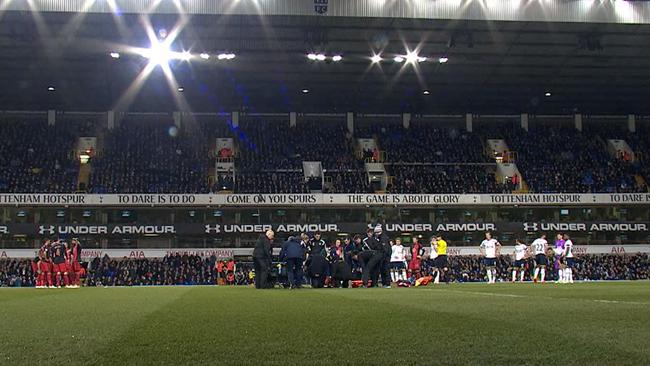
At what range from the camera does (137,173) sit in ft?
163

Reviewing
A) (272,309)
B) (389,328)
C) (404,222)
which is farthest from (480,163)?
(389,328)

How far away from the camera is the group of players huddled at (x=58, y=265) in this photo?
1195 inches

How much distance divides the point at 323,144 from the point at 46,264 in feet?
85.2

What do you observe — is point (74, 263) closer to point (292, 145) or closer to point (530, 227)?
point (292, 145)

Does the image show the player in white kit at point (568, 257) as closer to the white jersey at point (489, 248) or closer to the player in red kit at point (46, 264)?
the white jersey at point (489, 248)

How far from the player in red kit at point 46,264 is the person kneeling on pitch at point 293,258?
10.9 m

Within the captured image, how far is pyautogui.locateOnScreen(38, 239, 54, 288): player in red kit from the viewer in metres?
30.7

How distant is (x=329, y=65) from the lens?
45.0 meters

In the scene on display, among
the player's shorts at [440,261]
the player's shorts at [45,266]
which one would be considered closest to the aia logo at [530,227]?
the player's shorts at [440,261]

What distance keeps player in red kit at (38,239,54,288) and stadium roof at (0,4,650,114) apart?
35.4 ft

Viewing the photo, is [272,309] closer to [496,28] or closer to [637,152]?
[496,28]

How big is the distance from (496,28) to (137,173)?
80.9 feet

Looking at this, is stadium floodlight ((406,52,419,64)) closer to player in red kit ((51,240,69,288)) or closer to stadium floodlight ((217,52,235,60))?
stadium floodlight ((217,52,235,60))

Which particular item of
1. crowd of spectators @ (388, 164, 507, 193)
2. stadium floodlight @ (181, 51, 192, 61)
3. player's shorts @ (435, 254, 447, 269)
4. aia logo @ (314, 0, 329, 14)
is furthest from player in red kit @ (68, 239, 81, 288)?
crowd of spectators @ (388, 164, 507, 193)
